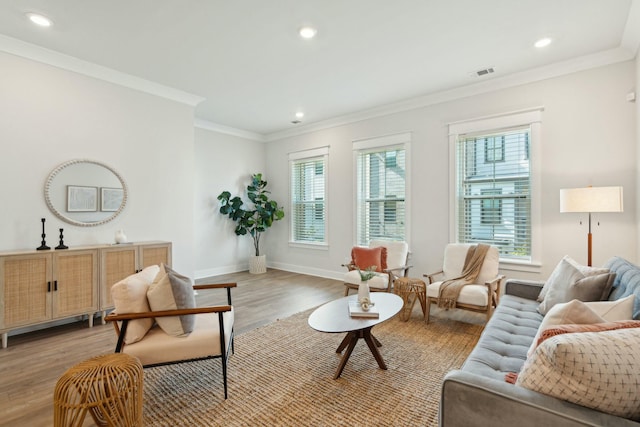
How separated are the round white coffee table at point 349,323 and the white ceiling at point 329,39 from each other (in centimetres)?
260

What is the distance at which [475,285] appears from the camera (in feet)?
11.4

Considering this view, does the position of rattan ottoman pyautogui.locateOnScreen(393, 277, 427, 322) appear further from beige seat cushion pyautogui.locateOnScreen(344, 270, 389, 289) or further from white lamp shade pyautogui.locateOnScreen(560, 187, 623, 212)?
white lamp shade pyautogui.locateOnScreen(560, 187, 623, 212)

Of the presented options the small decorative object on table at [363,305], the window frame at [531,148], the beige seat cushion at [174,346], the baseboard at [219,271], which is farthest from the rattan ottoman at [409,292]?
the baseboard at [219,271]

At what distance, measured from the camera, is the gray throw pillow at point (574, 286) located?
7.04 feet

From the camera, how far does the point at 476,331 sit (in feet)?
10.7

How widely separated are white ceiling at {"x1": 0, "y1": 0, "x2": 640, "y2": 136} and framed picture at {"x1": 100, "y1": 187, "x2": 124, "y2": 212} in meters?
1.51

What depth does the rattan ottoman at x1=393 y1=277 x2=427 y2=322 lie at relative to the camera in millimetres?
3508

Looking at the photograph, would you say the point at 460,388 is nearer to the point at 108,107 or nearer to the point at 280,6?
the point at 280,6

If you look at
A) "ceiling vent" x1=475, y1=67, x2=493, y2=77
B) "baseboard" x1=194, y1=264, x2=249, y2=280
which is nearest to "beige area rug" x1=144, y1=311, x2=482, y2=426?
"ceiling vent" x1=475, y1=67, x2=493, y2=77

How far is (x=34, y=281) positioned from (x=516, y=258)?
550 cm

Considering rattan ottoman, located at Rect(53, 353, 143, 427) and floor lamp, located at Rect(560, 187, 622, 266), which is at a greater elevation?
floor lamp, located at Rect(560, 187, 622, 266)

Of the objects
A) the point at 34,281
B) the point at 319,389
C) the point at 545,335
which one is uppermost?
the point at 545,335

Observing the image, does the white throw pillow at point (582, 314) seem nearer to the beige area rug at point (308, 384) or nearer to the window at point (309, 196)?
the beige area rug at point (308, 384)

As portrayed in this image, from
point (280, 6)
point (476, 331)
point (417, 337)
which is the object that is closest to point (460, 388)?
point (417, 337)
